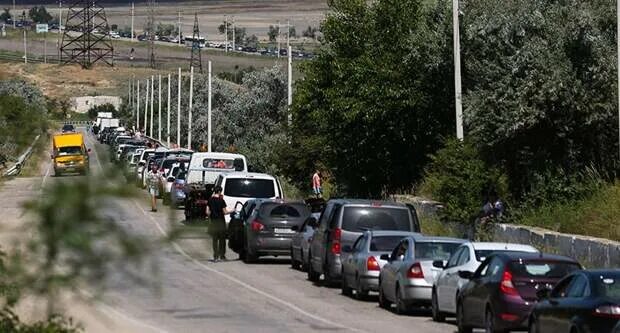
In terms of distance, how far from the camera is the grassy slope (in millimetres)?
29670

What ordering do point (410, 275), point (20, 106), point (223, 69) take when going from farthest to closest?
point (223, 69) < point (410, 275) < point (20, 106)

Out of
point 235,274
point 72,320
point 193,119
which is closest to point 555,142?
point 235,274

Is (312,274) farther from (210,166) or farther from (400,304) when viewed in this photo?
(210,166)

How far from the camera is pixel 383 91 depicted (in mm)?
46688

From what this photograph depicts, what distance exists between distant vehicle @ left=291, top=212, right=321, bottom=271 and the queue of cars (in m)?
0.02

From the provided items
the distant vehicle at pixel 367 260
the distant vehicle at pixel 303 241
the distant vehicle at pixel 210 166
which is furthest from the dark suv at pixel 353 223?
the distant vehicle at pixel 210 166

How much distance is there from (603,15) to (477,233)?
6.81 metres

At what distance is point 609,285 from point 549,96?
18.3 m

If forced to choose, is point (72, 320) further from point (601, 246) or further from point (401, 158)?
point (401, 158)

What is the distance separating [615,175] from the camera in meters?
34.4

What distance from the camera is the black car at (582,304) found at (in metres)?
15.6

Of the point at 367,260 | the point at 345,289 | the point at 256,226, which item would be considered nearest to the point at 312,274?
the point at 345,289

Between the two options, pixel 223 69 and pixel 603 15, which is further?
pixel 223 69

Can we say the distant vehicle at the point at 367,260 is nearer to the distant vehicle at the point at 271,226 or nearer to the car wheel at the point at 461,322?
the car wheel at the point at 461,322
